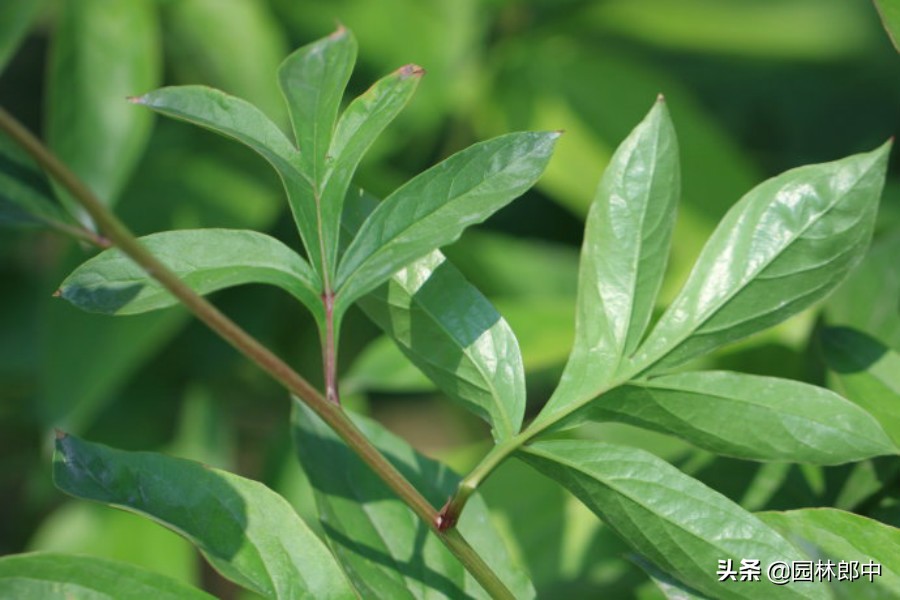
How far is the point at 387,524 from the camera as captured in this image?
383 mm

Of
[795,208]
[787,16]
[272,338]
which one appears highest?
[787,16]

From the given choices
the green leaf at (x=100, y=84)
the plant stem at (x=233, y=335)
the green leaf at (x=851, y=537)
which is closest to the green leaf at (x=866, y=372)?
the green leaf at (x=851, y=537)

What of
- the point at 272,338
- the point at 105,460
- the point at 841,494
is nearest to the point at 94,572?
the point at 105,460

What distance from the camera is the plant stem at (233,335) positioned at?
0.27 m

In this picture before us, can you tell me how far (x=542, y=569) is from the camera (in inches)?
19.6

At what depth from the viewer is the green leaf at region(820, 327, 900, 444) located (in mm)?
373

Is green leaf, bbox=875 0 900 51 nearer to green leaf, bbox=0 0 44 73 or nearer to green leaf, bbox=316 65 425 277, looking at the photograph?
green leaf, bbox=316 65 425 277

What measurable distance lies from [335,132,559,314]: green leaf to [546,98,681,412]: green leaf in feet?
0.14

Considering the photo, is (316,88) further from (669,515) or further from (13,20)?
(13,20)

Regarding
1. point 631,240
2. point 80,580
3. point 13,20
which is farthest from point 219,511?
point 13,20

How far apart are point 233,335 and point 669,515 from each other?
0.48 ft

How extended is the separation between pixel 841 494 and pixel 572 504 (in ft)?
0.49

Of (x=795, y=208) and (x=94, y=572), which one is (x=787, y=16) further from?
(x=94, y=572)

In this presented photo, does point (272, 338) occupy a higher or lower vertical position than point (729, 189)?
lower
